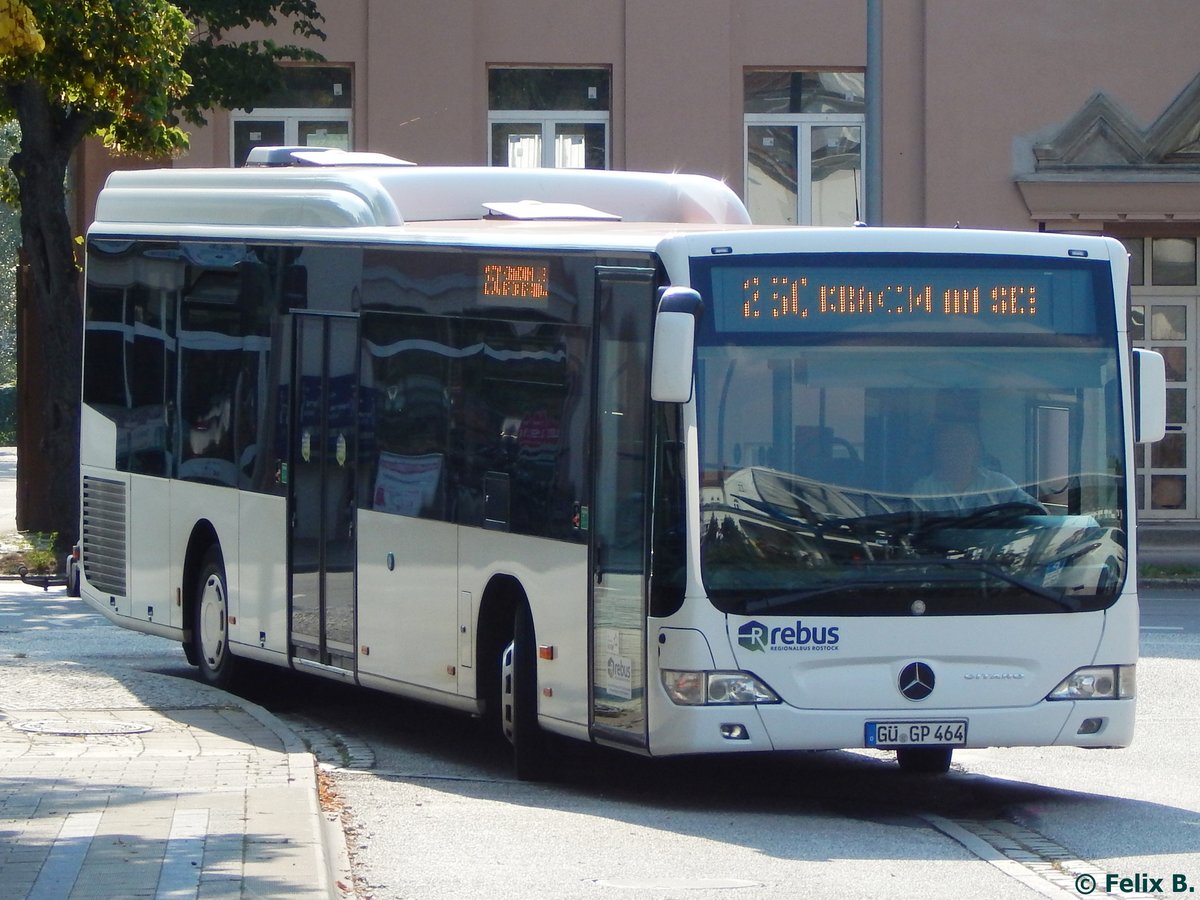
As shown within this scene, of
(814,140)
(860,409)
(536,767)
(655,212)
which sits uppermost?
(814,140)

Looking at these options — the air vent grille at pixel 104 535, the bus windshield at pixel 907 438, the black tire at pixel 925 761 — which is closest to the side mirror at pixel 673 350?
the bus windshield at pixel 907 438

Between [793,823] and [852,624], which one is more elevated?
[852,624]

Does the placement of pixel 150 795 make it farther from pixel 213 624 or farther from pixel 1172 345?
pixel 1172 345

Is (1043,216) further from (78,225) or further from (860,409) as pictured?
(860,409)

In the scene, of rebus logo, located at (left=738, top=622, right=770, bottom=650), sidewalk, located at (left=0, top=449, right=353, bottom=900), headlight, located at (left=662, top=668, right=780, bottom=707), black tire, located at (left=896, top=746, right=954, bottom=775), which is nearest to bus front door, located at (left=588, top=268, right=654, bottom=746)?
headlight, located at (left=662, top=668, right=780, bottom=707)

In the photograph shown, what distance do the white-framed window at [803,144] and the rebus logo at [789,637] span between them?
18195 mm

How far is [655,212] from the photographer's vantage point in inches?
519

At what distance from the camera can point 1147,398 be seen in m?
9.95

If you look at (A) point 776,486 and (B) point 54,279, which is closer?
(A) point 776,486

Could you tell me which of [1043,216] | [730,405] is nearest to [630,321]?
[730,405]

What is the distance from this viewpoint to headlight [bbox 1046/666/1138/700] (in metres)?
9.64

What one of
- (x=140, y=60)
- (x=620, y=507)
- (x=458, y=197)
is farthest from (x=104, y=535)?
(x=620, y=507)

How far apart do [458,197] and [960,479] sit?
185 inches

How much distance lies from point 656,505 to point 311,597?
3812 millimetres
